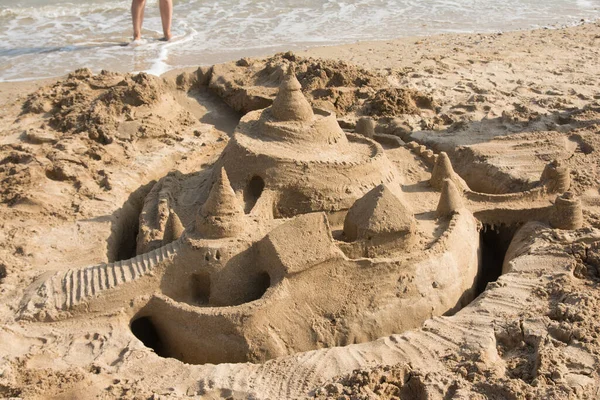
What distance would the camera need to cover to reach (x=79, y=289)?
6.30 meters

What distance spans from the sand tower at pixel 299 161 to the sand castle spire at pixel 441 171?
23.4 inches

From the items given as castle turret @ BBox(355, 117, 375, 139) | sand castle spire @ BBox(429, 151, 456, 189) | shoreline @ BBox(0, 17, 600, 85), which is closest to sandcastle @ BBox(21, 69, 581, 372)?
sand castle spire @ BBox(429, 151, 456, 189)

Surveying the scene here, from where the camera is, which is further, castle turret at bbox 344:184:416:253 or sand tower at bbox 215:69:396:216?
sand tower at bbox 215:69:396:216

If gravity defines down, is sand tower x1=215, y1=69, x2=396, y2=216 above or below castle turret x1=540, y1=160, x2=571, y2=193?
above

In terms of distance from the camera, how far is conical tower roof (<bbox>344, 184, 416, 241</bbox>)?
255 inches

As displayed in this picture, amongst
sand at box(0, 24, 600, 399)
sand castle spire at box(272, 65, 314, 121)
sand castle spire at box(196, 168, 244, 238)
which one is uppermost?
sand castle spire at box(272, 65, 314, 121)

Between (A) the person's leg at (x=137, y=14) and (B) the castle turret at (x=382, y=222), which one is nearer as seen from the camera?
(B) the castle turret at (x=382, y=222)

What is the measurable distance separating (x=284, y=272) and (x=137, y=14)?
10.7 m

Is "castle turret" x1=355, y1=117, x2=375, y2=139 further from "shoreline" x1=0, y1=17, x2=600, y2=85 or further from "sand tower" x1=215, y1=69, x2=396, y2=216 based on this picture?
"shoreline" x1=0, y1=17, x2=600, y2=85

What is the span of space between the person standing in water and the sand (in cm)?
415

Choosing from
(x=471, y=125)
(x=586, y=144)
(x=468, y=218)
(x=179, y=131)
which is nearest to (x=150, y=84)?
(x=179, y=131)

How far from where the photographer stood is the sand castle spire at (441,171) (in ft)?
27.0

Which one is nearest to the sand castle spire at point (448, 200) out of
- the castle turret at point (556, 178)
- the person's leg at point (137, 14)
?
the castle turret at point (556, 178)

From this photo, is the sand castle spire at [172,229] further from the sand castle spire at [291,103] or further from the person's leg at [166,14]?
the person's leg at [166,14]
